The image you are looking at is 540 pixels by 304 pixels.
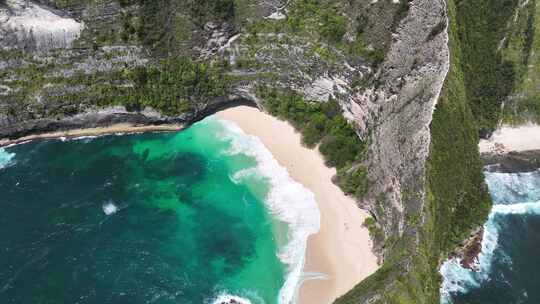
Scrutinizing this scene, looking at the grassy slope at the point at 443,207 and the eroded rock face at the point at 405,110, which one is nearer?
the grassy slope at the point at 443,207

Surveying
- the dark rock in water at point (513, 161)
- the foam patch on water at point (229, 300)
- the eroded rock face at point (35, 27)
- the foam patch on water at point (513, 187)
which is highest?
the eroded rock face at point (35, 27)

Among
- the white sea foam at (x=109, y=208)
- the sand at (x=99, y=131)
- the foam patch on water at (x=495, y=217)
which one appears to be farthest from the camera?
the sand at (x=99, y=131)

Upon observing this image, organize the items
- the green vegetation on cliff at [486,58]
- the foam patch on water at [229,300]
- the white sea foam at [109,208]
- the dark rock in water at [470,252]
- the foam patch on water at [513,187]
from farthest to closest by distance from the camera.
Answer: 1. the green vegetation on cliff at [486,58]
2. the foam patch on water at [513,187]
3. the white sea foam at [109,208]
4. the dark rock in water at [470,252]
5. the foam patch on water at [229,300]

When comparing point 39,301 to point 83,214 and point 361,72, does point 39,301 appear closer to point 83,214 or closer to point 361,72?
point 83,214

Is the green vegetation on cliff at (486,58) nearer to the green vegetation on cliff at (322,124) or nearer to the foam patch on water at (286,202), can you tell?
the green vegetation on cliff at (322,124)

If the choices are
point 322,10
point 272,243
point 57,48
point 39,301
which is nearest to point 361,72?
point 322,10

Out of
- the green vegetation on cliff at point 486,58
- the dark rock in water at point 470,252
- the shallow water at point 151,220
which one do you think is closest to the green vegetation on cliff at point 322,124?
the shallow water at point 151,220
